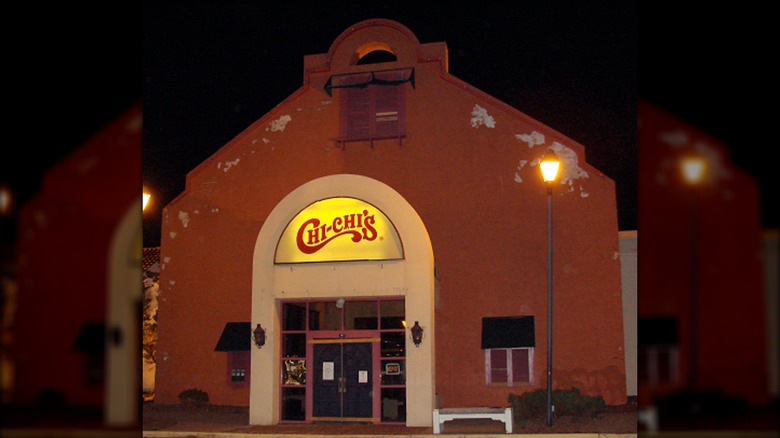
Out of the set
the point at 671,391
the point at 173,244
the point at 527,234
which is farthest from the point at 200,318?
the point at 671,391

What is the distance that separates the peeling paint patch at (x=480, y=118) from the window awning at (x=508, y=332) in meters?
3.26

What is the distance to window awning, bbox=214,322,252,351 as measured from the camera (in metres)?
12.3

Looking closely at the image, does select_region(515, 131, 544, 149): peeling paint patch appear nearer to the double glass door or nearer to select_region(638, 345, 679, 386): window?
the double glass door

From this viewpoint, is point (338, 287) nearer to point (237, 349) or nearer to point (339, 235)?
point (339, 235)

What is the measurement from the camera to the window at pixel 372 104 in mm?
12672

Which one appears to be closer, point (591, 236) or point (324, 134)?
point (591, 236)

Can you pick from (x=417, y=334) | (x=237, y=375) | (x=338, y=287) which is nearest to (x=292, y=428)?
(x=237, y=375)

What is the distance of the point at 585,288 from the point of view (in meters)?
11.6

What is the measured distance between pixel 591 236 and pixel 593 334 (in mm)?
1561

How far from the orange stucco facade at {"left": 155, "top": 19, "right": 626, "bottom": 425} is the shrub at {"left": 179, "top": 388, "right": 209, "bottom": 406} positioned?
85 mm

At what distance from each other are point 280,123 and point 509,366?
5.79m

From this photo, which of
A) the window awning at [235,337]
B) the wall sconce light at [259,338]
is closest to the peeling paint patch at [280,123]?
the window awning at [235,337]

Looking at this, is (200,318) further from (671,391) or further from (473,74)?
(671,391)

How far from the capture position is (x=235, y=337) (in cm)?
1241
